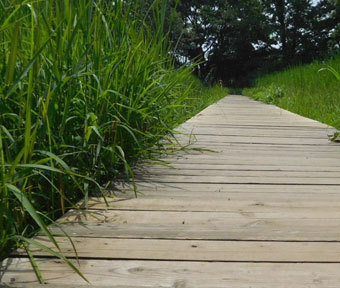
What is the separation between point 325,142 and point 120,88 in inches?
69.2

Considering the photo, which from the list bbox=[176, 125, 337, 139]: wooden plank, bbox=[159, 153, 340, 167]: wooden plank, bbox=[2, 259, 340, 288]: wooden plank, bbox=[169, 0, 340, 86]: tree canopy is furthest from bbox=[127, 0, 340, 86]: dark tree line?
bbox=[2, 259, 340, 288]: wooden plank

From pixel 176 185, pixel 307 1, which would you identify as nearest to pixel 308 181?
pixel 176 185

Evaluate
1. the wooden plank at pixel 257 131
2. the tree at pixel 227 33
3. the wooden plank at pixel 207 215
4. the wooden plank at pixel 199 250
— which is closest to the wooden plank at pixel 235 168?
the wooden plank at pixel 207 215

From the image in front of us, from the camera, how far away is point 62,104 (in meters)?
1.65

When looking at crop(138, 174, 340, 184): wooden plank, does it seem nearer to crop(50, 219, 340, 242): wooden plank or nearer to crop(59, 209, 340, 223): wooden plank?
crop(59, 209, 340, 223): wooden plank

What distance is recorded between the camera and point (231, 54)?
2900 centimetres

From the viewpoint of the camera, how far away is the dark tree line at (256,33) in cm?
2372

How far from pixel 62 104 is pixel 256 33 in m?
26.7

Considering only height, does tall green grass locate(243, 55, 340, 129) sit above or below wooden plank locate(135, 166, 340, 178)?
above

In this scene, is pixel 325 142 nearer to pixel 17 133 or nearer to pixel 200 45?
pixel 17 133

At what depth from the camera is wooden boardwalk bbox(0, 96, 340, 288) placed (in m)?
0.98

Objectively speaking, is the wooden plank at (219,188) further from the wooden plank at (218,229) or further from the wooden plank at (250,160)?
the wooden plank at (250,160)

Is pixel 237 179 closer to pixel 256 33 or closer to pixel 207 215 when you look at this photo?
pixel 207 215

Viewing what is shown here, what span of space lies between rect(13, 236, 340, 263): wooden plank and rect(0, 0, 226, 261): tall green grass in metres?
0.16
